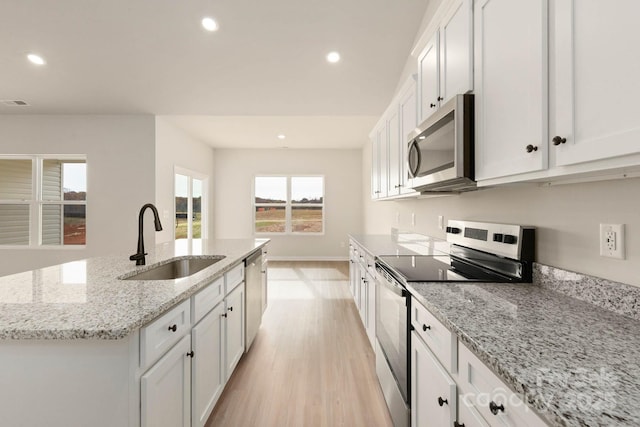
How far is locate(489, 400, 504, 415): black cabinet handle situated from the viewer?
727 millimetres

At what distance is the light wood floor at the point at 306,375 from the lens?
183 cm

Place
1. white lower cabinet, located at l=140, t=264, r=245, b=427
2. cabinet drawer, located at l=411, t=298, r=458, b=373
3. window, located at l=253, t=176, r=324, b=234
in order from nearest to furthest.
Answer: cabinet drawer, located at l=411, t=298, r=458, b=373 < white lower cabinet, located at l=140, t=264, r=245, b=427 < window, located at l=253, t=176, r=324, b=234

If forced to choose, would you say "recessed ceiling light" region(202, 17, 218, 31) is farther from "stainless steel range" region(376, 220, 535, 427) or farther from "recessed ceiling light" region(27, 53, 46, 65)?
"stainless steel range" region(376, 220, 535, 427)

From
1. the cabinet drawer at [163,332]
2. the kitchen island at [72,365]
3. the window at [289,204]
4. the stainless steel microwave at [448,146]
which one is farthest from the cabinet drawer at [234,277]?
the window at [289,204]

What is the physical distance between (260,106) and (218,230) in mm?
3956

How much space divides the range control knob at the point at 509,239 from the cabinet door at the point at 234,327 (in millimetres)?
1672

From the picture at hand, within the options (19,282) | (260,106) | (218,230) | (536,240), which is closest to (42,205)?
(218,230)

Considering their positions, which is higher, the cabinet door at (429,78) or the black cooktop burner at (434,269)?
the cabinet door at (429,78)

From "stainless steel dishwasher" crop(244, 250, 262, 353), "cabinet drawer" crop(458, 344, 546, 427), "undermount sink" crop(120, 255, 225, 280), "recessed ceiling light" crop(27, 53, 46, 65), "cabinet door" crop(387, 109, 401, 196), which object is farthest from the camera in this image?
"recessed ceiling light" crop(27, 53, 46, 65)

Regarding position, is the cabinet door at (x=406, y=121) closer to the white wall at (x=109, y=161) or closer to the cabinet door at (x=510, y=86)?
the cabinet door at (x=510, y=86)

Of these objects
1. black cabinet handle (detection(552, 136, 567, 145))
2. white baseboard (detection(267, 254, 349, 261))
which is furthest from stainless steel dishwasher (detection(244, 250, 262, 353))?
white baseboard (detection(267, 254, 349, 261))

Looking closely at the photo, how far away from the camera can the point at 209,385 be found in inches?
64.7

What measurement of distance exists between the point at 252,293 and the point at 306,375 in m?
0.79

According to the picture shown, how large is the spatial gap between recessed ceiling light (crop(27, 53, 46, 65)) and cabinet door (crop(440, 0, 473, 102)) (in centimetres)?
428
